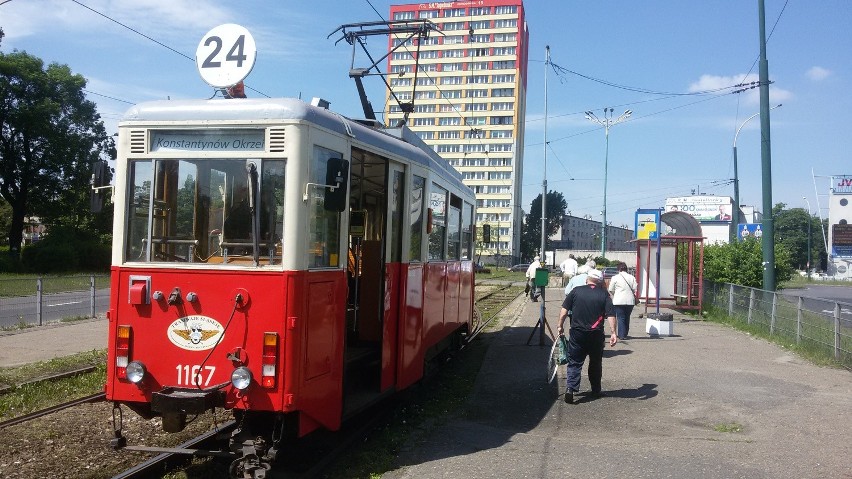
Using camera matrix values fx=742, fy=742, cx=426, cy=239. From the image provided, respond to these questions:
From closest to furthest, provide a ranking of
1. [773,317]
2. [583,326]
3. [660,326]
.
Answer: [583,326] < [773,317] < [660,326]

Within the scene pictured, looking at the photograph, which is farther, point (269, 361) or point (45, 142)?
point (45, 142)

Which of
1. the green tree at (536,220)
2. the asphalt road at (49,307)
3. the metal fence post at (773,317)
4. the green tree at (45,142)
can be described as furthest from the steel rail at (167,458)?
the green tree at (536,220)

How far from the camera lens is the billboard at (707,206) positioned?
70.9 m

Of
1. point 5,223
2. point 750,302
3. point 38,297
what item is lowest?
point 38,297

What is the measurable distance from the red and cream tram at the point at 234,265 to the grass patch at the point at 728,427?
421 centimetres

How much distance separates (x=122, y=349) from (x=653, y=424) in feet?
18.3

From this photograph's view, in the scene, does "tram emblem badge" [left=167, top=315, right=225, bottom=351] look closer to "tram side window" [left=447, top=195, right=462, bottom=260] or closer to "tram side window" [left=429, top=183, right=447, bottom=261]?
"tram side window" [left=429, top=183, right=447, bottom=261]

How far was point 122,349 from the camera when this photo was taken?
5.89m

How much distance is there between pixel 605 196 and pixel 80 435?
5247cm

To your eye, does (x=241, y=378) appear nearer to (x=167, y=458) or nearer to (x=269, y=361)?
(x=269, y=361)

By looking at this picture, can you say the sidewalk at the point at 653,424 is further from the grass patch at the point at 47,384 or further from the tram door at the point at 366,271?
the grass patch at the point at 47,384

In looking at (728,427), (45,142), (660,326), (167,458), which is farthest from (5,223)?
(728,427)

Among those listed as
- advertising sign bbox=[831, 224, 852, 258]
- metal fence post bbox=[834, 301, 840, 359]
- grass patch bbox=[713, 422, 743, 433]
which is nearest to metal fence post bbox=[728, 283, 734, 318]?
metal fence post bbox=[834, 301, 840, 359]

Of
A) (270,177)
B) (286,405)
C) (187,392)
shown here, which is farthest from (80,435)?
(270,177)
